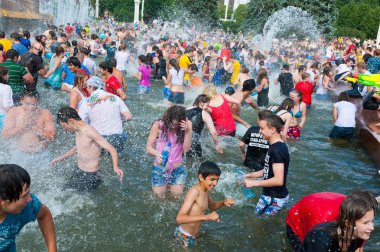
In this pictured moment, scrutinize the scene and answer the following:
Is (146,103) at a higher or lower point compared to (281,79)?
lower

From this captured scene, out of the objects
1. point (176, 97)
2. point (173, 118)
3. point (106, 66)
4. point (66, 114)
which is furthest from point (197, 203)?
point (176, 97)

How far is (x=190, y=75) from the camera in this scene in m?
11.3

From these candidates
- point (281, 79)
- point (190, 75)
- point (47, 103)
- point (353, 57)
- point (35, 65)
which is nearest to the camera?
point (35, 65)

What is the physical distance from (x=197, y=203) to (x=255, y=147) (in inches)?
81.8

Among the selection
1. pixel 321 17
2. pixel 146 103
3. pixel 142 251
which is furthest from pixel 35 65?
pixel 321 17

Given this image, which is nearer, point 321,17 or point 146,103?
point 146,103

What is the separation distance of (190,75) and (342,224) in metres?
8.96

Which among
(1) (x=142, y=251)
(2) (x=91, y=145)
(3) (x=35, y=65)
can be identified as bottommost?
(1) (x=142, y=251)

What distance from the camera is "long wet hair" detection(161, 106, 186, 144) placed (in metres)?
4.78

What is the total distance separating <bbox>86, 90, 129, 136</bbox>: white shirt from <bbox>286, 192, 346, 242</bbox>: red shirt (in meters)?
2.74

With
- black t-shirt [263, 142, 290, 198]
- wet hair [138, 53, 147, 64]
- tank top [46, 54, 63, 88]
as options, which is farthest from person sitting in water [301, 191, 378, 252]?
wet hair [138, 53, 147, 64]

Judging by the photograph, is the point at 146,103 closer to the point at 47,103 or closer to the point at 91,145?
the point at 47,103

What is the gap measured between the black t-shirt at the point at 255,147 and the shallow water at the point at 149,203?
0.54m

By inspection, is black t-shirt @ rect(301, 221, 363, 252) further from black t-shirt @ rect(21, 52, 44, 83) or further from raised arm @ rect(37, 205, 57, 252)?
black t-shirt @ rect(21, 52, 44, 83)
